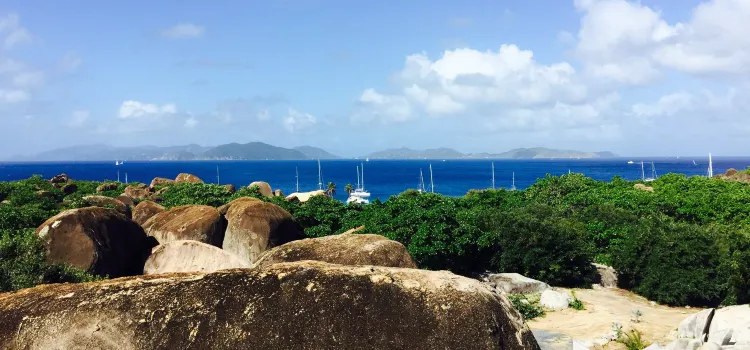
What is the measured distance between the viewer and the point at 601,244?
900 inches

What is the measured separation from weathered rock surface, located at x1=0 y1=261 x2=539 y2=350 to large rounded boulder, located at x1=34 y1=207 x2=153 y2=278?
732cm

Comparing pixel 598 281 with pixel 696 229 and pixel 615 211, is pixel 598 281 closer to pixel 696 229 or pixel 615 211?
pixel 696 229

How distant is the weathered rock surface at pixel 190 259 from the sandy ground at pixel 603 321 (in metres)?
7.56

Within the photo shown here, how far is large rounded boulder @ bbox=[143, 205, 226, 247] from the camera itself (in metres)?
17.3

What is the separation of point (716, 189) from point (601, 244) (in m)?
13.7

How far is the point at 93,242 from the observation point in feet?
43.8

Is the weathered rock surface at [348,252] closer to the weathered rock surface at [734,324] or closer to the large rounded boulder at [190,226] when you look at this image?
the large rounded boulder at [190,226]

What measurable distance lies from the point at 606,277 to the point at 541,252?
2.95m

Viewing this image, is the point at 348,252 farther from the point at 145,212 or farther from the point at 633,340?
the point at 145,212

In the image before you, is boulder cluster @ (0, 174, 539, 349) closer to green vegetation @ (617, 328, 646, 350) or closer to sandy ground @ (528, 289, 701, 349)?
sandy ground @ (528, 289, 701, 349)

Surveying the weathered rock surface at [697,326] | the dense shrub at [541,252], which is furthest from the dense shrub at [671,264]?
the weathered rock surface at [697,326]

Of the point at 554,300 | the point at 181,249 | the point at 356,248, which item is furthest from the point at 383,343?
the point at 554,300

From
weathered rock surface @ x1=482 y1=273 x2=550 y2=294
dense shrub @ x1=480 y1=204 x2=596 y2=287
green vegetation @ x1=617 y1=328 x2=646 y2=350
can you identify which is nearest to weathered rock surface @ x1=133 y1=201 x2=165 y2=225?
dense shrub @ x1=480 y1=204 x2=596 y2=287

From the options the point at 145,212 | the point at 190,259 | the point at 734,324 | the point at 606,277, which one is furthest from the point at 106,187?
the point at 734,324
